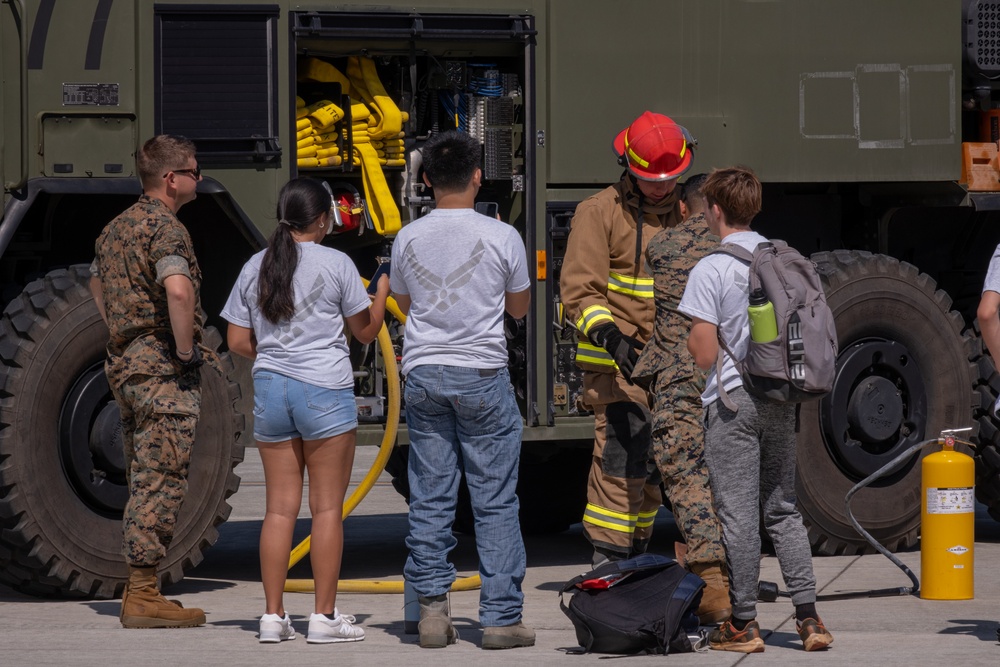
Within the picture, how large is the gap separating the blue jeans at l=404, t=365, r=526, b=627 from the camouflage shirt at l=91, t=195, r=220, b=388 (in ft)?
3.69

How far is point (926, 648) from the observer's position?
6441 millimetres

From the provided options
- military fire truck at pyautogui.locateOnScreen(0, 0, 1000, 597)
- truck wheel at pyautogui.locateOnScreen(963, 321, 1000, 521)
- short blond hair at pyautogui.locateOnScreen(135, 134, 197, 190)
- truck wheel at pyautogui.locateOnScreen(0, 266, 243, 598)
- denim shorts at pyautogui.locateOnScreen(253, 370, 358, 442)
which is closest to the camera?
denim shorts at pyautogui.locateOnScreen(253, 370, 358, 442)

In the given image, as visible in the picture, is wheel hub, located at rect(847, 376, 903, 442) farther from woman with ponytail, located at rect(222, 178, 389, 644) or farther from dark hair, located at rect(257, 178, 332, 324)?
dark hair, located at rect(257, 178, 332, 324)

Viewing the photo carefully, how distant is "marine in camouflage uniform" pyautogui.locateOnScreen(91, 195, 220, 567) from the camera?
6863 mm

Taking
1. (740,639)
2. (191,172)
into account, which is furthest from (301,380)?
(740,639)

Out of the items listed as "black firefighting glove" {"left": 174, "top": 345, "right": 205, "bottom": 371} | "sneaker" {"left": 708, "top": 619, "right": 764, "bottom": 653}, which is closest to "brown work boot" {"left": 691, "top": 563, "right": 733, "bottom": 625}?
"sneaker" {"left": 708, "top": 619, "right": 764, "bottom": 653}

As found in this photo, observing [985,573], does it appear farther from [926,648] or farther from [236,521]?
[236,521]

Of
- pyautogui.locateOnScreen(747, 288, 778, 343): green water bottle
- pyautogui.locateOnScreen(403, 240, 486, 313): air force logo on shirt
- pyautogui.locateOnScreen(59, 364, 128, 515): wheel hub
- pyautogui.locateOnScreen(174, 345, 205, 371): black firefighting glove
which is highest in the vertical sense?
pyautogui.locateOnScreen(403, 240, 486, 313): air force logo on shirt

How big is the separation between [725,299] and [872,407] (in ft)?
8.90

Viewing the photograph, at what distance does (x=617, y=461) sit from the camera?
7.32 metres

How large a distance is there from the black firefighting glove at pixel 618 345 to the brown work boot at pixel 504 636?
46.4 inches

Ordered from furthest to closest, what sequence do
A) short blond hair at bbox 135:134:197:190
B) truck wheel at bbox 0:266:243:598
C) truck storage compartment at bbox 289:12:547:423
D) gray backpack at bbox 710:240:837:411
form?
1. truck storage compartment at bbox 289:12:547:423
2. truck wheel at bbox 0:266:243:598
3. short blond hair at bbox 135:134:197:190
4. gray backpack at bbox 710:240:837:411

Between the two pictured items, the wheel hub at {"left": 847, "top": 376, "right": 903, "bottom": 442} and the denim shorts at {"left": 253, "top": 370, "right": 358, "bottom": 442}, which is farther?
the wheel hub at {"left": 847, "top": 376, "right": 903, "bottom": 442}

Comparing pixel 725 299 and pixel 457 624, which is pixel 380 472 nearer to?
pixel 457 624
